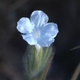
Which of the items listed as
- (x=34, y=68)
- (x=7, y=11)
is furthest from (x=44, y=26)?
(x=7, y=11)

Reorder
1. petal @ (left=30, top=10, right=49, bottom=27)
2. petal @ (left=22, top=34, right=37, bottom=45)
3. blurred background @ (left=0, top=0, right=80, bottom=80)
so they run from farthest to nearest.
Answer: blurred background @ (left=0, top=0, right=80, bottom=80) → petal @ (left=30, top=10, right=49, bottom=27) → petal @ (left=22, top=34, right=37, bottom=45)

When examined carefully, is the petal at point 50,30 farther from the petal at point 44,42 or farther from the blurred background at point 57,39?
the blurred background at point 57,39

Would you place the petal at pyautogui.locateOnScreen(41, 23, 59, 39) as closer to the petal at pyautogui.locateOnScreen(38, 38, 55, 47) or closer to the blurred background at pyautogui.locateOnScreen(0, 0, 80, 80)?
the petal at pyautogui.locateOnScreen(38, 38, 55, 47)

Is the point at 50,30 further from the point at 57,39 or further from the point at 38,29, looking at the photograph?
the point at 57,39

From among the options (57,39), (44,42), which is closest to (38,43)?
(44,42)

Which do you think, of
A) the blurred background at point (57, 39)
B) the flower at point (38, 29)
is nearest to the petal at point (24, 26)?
the flower at point (38, 29)

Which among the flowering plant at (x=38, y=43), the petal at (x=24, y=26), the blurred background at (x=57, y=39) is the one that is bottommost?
the blurred background at (x=57, y=39)

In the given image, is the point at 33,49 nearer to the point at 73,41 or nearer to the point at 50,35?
the point at 50,35

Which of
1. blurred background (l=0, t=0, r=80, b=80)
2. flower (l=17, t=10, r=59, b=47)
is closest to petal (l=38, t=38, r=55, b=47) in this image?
flower (l=17, t=10, r=59, b=47)
